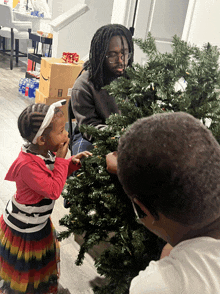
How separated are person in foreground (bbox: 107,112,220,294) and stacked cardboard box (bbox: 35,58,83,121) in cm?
342

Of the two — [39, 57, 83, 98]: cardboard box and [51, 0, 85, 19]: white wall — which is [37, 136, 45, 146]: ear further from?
[51, 0, 85, 19]: white wall

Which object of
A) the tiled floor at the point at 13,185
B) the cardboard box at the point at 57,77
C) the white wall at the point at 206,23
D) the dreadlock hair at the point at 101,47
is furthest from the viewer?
the cardboard box at the point at 57,77

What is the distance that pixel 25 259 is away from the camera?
133 cm

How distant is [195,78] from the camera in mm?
999

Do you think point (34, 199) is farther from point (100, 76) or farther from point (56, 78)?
point (56, 78)

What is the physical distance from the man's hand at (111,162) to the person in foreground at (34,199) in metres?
0.30

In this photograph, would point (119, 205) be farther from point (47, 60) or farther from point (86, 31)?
point (86, 31)

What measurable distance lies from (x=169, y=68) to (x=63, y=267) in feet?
4.57

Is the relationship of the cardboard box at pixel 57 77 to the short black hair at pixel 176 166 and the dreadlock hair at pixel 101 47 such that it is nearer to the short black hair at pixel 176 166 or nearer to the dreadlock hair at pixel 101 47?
the dreadlock hair at pixel 101 47

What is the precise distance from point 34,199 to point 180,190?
0.91 meters

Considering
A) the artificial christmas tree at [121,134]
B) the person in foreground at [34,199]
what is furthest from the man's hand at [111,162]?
the person in foreground at [34,199]

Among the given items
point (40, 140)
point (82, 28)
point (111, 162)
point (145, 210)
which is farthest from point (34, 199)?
point (82, 28)

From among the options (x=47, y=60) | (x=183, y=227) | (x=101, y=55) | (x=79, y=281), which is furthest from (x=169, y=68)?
(x=47, y=60)

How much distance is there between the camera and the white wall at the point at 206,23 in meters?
2.94
